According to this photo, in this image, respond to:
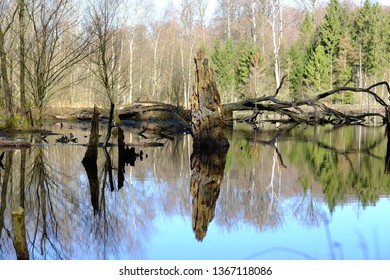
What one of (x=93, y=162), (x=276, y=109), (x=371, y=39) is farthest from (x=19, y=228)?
(x=371, y=39)

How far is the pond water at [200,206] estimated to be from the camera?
A: 19.6ft

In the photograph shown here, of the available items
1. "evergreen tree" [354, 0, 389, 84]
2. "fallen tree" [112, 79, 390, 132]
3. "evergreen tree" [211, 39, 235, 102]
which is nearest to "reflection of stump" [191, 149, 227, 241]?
"fallen tree" [112, 79, 390, 132]

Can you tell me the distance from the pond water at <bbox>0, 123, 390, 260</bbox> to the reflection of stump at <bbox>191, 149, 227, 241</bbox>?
20 mm

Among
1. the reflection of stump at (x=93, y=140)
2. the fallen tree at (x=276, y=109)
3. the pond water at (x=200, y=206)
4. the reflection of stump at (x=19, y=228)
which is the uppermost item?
the fallen tree at (x=276, y=109)

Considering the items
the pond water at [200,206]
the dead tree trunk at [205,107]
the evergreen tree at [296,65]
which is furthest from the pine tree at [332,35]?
the pond water at [200,206]

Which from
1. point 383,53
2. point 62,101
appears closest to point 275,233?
point 62,101

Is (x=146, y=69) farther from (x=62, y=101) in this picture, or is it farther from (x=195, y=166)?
(x=195, y=166)

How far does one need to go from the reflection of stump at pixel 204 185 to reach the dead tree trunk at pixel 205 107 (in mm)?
510

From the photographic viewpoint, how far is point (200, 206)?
8148mm

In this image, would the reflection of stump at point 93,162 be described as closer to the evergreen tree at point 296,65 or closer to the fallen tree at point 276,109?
the fallen tree at point 276,109

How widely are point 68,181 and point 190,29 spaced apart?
44.3 metres

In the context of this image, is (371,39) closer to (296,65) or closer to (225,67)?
(296,65)

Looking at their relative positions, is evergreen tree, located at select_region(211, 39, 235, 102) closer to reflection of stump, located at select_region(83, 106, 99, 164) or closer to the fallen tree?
the fallen tree

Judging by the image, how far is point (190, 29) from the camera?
176ft
